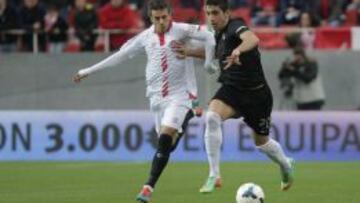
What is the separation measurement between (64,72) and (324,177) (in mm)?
9881

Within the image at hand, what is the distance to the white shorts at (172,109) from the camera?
14.0 meters

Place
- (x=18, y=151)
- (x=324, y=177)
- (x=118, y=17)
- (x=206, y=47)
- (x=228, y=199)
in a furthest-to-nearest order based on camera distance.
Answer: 1. (x=118, y=17)
2. (x=18, y=151)
3. (x=324, y=177)
4. (x=206, y=47)
5. (x=228, y=199)

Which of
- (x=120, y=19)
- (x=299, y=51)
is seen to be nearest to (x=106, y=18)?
(x=120, y=19)

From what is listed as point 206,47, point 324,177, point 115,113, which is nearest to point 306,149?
point 115,113

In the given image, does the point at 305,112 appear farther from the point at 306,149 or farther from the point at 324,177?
the point at 324,177

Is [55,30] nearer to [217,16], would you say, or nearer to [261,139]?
[261,139]

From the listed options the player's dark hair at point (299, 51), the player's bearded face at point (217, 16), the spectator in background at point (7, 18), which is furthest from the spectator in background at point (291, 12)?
the player's bearded face at point (217, 16)

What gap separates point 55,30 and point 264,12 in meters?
4.91

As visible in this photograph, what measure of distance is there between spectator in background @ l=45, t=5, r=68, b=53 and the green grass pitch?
4283 mm

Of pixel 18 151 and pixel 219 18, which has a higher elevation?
pixel 219 18

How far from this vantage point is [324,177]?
1780 centimetres

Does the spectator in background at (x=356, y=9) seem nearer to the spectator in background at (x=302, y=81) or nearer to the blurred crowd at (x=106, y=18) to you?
the blurred crowd at (x=106, y=18)

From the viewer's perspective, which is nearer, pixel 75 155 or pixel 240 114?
pixel 240 114

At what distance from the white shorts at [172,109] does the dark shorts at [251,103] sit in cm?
42
